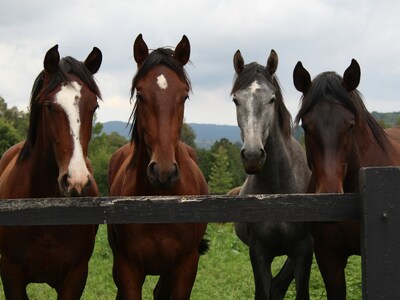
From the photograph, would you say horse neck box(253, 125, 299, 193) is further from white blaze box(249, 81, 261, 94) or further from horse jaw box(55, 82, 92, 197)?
horse jaw box(55, 82, 92, 197)

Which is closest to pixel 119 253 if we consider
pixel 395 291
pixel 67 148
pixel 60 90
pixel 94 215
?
pixel 67 148

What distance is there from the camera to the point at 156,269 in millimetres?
4695

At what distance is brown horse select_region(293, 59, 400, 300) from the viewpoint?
4.50 m

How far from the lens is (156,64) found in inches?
184

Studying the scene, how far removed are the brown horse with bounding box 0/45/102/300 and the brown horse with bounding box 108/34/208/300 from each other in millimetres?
342

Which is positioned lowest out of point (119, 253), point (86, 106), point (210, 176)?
point (119, 253)

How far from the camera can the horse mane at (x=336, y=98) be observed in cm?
475

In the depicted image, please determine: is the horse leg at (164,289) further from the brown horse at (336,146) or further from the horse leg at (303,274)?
the brown horse at (336,146)

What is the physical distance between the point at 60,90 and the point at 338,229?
2392 mm

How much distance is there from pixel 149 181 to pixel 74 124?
719 mm

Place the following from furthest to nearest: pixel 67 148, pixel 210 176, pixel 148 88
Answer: pixel 210 176 → pixel 148 88 → pixel 67 148

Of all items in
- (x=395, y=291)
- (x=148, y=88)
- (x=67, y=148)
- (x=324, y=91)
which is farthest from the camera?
(x=324, y=91)

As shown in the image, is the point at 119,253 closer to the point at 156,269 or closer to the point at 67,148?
the point at 156,269

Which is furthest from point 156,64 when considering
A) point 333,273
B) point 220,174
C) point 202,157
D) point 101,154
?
point 202,157
